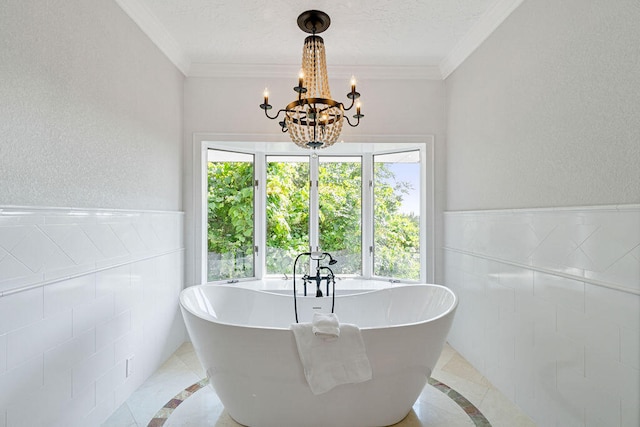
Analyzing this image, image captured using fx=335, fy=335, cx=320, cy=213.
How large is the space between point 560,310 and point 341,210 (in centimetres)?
205

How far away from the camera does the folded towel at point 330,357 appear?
160 centimetres

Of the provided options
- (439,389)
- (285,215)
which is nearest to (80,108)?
(285,215)

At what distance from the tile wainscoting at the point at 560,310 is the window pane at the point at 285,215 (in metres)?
1.57

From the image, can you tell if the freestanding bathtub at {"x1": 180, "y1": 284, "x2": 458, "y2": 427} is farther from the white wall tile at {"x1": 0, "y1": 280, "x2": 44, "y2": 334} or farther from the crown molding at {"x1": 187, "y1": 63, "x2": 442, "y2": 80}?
the crown molding at {"x1": 187, "y1": 63, "x2": 442, "y2": 80}

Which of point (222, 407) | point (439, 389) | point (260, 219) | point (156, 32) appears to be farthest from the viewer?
point (260, 219)

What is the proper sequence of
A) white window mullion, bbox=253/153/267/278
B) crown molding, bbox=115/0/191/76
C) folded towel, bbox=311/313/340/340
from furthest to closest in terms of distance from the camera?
white window mullion, bbox=253/153/267/278 → crown molding, bbox=115/0/191/76 → folded towel, bbox=311/313/340/340

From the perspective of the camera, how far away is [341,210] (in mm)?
3398

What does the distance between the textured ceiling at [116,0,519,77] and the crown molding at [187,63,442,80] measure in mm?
42

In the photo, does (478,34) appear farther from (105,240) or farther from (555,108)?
(105,240)

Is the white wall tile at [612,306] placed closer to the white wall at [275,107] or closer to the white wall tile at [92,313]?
the white wall at [275,107]

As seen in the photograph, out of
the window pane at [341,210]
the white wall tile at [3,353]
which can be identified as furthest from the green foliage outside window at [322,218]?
the white wall tile at [3,353]

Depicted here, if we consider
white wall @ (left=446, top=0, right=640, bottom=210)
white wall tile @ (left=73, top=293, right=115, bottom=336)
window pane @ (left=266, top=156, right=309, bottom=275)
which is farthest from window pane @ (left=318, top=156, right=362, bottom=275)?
white wall tile @ (left=73, top=293, right=115, bottom=336)

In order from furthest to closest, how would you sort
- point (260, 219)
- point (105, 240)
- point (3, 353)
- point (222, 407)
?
point (260, 219)
point (222, 407)
point (105, 240)
point (3, 353)

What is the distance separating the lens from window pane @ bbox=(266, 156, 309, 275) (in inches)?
133
